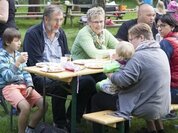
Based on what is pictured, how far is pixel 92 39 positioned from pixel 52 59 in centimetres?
54

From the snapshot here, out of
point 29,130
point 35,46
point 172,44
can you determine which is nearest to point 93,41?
point 35,46

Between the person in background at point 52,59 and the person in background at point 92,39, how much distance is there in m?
0.33

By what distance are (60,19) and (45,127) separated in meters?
1.27

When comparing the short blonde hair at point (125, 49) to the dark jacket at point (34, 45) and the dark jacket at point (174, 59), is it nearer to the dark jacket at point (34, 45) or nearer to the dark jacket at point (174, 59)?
the dark jacket at point (174, 59)

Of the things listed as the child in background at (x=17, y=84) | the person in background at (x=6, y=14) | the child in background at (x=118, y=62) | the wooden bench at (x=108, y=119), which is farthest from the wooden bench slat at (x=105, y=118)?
the person in background at (x=6, y=14)

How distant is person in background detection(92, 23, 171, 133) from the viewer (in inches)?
157

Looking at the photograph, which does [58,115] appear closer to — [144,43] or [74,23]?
[144,43]

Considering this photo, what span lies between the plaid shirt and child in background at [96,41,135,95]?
0.85 metres

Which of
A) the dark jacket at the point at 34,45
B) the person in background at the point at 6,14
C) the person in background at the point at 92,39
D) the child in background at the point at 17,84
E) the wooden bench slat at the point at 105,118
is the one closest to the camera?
the wooden bench slat at the point at 105,118

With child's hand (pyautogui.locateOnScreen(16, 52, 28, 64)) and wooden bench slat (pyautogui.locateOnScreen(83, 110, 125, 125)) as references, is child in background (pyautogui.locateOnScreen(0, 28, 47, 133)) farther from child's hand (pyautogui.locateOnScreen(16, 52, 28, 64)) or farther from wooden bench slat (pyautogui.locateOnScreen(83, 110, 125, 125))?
wooden bench slat (pyautogui.locateOnScreen(83, 110, 125, 125))

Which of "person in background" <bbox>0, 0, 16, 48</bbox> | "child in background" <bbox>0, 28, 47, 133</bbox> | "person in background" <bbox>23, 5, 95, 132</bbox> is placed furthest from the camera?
"person in background" <bbox>0, 0, 16, 48</bbox>

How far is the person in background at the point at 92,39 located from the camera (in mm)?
5246

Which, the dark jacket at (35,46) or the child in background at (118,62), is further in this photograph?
the dark jacket at (35,46)

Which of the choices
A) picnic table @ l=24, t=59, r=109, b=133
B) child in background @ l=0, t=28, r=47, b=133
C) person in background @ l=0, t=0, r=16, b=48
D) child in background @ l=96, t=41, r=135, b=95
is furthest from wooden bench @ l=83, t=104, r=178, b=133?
person in background @ l=0, t=0, r=16, b=48
